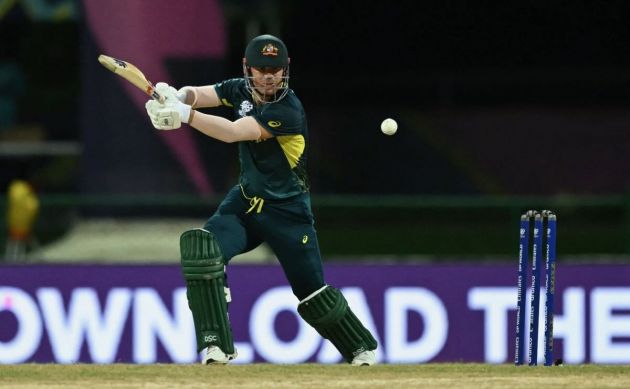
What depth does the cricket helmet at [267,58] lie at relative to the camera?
298 inches

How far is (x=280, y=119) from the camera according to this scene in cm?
752

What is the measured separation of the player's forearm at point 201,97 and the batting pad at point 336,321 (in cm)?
103

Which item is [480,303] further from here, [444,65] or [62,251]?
[444,65]

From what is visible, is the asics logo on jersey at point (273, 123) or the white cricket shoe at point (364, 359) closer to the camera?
the asics logo on jersey at point (273, 123)

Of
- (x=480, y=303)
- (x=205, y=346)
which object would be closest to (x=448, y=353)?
(x=480, y=303)

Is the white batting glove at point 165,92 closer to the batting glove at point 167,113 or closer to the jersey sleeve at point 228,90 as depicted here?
the batting glove at point 167,113

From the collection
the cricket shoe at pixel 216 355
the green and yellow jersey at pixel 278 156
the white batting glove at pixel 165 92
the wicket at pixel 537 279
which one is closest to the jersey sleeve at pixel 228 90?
the green and yellow jersey at pixel 278 156

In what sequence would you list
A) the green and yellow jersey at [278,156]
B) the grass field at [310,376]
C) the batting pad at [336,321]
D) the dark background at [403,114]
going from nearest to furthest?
1. the grass field at [310,376]
2. the green and yellow jersey at [278,156]
3. the batting pad at [336,321]
4. the dark background at [403,114]

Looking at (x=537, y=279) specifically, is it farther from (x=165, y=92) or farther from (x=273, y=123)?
(x=165, y=92)

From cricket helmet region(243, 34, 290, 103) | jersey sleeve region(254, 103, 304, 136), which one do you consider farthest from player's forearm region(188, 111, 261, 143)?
cricket helmet region(243, 34, 290, 103)

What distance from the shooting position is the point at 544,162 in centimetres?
1670

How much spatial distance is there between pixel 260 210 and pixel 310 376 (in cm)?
85

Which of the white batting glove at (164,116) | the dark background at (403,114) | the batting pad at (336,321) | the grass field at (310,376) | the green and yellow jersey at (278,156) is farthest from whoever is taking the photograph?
the dark background at (403,114)

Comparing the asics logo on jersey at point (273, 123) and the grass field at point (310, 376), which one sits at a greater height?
the asics logo on jersey at point (273, 123)
